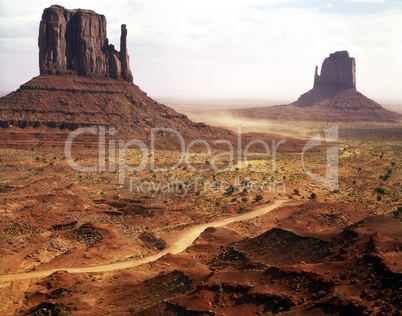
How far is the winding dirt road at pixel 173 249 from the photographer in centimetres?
3362

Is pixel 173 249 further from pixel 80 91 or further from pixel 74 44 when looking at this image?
pixel 74 44

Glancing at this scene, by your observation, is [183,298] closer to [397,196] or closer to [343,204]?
[343,204]

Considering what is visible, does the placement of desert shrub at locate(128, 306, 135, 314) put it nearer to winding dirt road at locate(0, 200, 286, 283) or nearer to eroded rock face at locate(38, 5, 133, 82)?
winding dirt road at locate(0, 200, 286, 283)

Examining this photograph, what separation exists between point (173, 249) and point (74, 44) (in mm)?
77332

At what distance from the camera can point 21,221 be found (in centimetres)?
4200

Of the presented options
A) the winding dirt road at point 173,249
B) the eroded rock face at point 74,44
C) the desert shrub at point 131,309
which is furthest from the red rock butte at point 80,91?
the desert shrub at point 131,309

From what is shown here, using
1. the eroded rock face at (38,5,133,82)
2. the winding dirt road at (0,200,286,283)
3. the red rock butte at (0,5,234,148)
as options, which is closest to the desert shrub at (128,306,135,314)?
the winding dirt road at (0,200,286,283)

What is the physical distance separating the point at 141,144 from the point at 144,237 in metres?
55.0

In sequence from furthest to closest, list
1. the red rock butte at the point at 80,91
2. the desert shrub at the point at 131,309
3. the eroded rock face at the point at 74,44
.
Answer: the eroded rock face at the point at 74,44, the red rock butte at the point at 80,91, the desert shrub at the point at 131,309

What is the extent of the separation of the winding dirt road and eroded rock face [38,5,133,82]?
225ft

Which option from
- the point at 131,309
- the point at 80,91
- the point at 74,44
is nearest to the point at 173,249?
the point at 131,309

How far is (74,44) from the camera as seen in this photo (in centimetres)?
10475

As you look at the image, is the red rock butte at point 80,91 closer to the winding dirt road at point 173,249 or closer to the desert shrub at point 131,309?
the winding dirt road at point 173,249

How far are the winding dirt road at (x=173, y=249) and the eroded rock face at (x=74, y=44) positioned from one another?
68.6 meters
